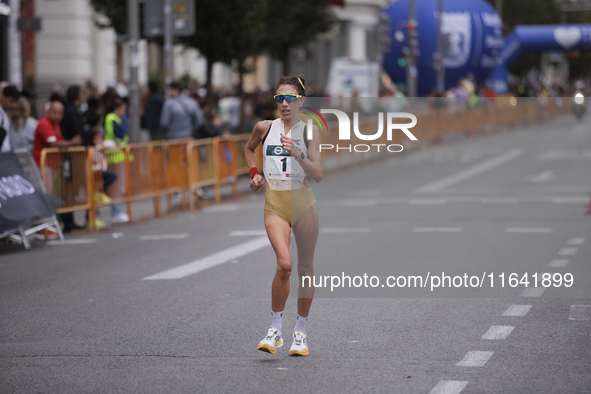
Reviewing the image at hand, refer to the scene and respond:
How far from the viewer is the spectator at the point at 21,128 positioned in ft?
43.1

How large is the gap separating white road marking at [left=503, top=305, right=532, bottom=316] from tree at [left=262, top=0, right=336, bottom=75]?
20.4 meters

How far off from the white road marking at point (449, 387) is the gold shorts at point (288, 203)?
1.46 meters

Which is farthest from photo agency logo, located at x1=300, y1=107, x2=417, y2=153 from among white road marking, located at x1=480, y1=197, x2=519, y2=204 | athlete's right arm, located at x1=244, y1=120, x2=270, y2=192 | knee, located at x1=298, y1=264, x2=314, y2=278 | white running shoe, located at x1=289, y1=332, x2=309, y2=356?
white road marking, located at x1=480, y1=197, x2=519, y2=204

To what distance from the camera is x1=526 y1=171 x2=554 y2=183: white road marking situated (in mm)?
20344

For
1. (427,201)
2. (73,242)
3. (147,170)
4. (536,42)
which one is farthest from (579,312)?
(536,42)

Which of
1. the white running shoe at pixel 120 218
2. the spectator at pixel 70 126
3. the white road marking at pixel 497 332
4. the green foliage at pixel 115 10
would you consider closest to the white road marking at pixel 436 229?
the white running shoe at pixel 120 218

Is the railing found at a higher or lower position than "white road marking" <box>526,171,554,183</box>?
higher

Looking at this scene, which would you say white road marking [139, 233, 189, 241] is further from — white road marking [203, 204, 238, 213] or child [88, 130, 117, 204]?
white road marking [203, 204, 238, 213]

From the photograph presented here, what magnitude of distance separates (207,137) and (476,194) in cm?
495

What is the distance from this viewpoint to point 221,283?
368 inches

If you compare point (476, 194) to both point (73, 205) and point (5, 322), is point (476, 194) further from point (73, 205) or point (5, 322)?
point (5, 322)

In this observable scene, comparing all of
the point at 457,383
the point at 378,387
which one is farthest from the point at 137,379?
the point at 457,383

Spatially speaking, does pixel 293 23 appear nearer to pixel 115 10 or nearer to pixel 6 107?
pixel 115 10

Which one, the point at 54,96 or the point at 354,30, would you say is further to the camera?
the point at 354,30
